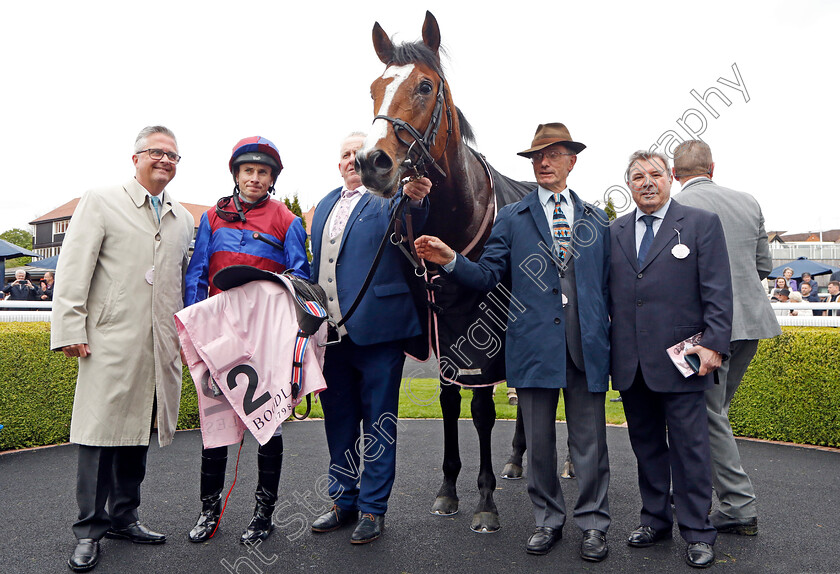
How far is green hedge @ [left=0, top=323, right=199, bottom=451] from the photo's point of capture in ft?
16.9

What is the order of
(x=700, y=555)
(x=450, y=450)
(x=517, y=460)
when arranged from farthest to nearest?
(x=517, y=460)
(x=450, y=450)
(x=700, y=555)

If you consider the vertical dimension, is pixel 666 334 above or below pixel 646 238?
below

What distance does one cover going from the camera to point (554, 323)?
2916 mm

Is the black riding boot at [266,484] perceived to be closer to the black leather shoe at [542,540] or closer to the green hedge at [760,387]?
the black leather shoe at [542,540]

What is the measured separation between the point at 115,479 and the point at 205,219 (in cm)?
151

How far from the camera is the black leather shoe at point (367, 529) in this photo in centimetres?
297

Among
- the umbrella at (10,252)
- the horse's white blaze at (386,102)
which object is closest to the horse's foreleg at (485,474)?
the horse's white blaze at (386,102)

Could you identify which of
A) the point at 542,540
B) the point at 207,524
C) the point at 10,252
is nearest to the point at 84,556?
the point at 207,524

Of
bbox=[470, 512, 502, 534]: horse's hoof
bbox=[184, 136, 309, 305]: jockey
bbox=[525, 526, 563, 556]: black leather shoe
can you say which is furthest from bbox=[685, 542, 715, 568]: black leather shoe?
bbox=[184, 136, 309, 305]: jockey

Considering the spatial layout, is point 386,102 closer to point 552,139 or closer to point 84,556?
point 552,139

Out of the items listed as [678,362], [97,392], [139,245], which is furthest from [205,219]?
[678,362]

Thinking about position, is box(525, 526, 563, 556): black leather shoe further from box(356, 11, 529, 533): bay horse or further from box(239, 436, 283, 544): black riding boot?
box(239, 436, 283, 544): black riding boot

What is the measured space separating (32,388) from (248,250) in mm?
3599

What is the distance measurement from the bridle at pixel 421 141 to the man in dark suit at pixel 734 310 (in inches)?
65.1
